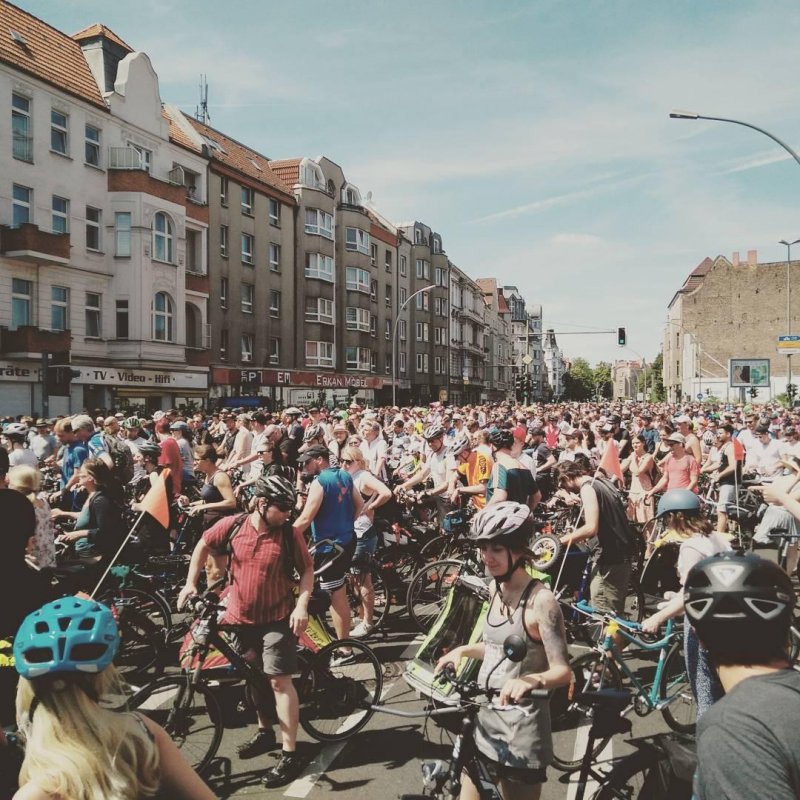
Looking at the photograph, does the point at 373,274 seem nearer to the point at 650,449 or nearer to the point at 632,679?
the point at 650,449

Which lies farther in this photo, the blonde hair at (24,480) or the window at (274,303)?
the window at (274,303)

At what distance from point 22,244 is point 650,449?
20960 millimetres

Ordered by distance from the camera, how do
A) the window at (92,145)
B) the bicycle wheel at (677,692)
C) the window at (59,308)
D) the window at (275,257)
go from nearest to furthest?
the bicycle wheel at (677,692), the window at (59,308), the window at (92,145), the window at (275,257)

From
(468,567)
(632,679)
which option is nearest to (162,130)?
(468,567)

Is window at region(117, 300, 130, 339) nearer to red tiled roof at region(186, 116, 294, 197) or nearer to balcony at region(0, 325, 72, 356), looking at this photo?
balcony at region(0, 325, 72, 356)

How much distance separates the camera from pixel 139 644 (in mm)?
6297

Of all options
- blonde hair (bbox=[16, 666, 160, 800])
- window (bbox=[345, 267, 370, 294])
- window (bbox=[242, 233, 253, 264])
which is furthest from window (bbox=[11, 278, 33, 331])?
blonde hair (bbox=[16, 666, 160, 800])

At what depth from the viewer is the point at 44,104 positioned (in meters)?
25.2

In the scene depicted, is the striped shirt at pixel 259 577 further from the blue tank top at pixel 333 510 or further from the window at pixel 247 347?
the window at pixel 247 347

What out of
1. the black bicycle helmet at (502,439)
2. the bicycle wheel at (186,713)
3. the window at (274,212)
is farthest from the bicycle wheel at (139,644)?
the window at (274,212)

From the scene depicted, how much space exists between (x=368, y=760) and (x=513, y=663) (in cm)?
212

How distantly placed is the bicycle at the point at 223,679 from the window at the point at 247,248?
112ft

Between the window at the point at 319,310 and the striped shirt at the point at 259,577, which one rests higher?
the window at the point at 319,310

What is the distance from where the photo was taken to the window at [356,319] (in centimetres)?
4747
